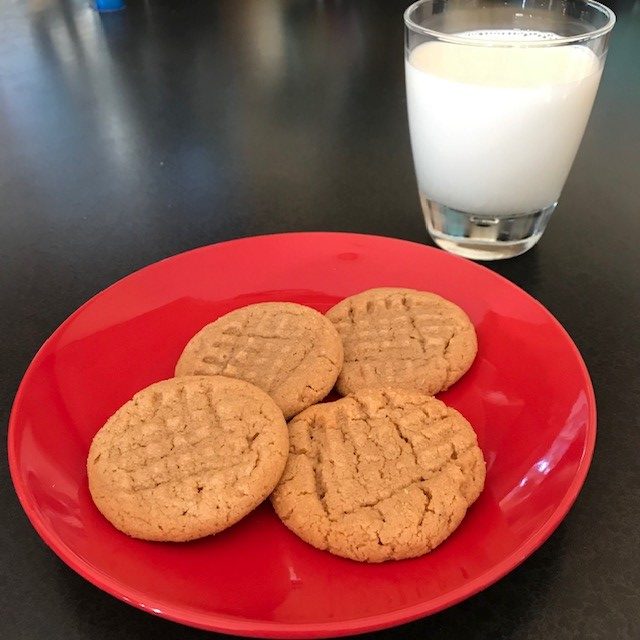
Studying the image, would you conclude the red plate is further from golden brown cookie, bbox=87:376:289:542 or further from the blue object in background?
the blue object in background

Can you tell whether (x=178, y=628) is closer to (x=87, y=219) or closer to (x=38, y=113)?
(x=87, y=219)

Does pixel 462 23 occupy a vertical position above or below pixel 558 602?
above

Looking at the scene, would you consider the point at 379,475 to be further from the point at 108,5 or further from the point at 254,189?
the point at 108,5

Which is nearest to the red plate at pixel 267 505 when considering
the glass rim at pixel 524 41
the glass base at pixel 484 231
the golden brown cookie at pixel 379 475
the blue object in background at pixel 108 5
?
the golden brown cookie at pixel 379 475

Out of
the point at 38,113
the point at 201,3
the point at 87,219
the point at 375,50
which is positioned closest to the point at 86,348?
the point at 87,219

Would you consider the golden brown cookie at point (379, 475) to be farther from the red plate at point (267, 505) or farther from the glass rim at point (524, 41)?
the glass rim at point (524, 41)

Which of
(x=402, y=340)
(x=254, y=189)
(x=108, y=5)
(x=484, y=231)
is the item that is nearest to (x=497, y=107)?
(x=484, y=231)

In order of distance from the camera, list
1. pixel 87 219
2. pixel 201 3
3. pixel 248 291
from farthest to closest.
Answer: pixel 201 3 < pixel 87 219 < pixel 248 291

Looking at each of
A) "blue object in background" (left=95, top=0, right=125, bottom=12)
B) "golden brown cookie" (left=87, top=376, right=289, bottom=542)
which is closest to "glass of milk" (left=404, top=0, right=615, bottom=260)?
"golden brown cookie" (left=87, top=376, right=289, bottom=542)
